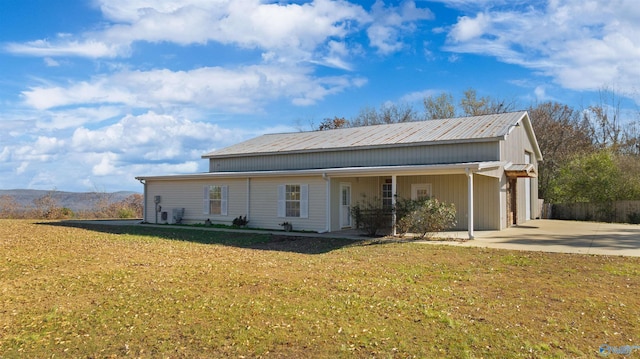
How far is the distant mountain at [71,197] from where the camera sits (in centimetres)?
2683

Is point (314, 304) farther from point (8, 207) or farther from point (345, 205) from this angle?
point (8, 207)

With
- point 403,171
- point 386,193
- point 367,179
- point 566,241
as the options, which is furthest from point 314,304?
point 386,193

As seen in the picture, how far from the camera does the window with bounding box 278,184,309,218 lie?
17938 mm

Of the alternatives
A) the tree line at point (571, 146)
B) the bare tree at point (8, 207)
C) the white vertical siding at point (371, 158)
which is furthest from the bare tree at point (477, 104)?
the bare tree at point (8, 207)

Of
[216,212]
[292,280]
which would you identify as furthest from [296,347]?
[216,212]

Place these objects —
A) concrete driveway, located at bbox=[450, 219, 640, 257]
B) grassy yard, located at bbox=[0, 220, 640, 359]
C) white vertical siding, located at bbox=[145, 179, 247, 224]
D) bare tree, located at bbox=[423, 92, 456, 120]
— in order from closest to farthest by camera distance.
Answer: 1. grassy yard, located at bbox=[0, 220, 640, 359]
2. concrete driveway, located at bbox=[450, 219, 640, 257]
3. white vertical siding, located at bbox=[145, 179, 247, 224]
4. bare tree, located at bbox=[423, 92, 456, 120]

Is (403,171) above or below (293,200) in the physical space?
above

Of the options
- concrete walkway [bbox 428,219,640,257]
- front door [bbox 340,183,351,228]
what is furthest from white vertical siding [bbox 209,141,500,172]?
concrete walkway [bbox 428,219,640,257]

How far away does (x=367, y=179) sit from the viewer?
65.0 feet

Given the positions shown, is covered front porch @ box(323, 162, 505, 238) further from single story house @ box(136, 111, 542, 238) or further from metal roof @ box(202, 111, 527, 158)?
metal roof @ box(202, 111, 527, 158)

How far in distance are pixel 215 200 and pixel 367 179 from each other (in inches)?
268

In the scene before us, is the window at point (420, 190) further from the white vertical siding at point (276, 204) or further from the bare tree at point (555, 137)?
the bare tree at point (555, 137)

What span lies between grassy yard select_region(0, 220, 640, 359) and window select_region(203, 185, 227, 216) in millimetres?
8558

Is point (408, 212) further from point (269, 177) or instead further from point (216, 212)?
point (216, 212)
